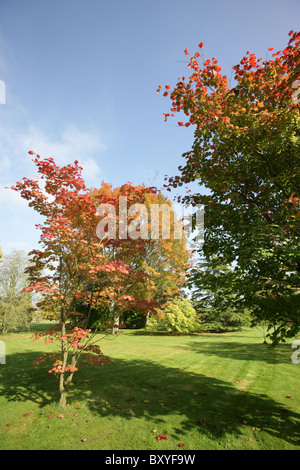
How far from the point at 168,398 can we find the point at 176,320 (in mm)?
13916

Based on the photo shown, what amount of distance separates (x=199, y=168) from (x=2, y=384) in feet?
26.7

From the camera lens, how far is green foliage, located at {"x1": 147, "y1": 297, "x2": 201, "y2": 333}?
744 inches

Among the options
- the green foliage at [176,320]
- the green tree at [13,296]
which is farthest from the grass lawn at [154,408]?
the green foliage at [176,320]

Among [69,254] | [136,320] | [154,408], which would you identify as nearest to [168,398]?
[154,408]

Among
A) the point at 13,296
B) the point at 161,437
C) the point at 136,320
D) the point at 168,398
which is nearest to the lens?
the point at 161,437

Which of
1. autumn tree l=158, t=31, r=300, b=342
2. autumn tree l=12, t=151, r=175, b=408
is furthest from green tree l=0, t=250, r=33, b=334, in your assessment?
autumn tree l=158, t=31, r=300, b=342

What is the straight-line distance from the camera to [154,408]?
5160 mm

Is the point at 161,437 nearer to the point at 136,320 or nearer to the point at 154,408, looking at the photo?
the point at 154,408

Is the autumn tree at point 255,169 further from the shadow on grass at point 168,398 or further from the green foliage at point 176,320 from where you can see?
the green foliage at point 176,320

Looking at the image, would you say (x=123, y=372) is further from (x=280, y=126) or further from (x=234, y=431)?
(x=280, y=126)

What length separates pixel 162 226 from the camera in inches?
786

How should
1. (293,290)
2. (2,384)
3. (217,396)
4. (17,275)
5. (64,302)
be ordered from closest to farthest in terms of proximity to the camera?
(293,290) → (64,302) → (217,396) → (2,384) → (17,275)
